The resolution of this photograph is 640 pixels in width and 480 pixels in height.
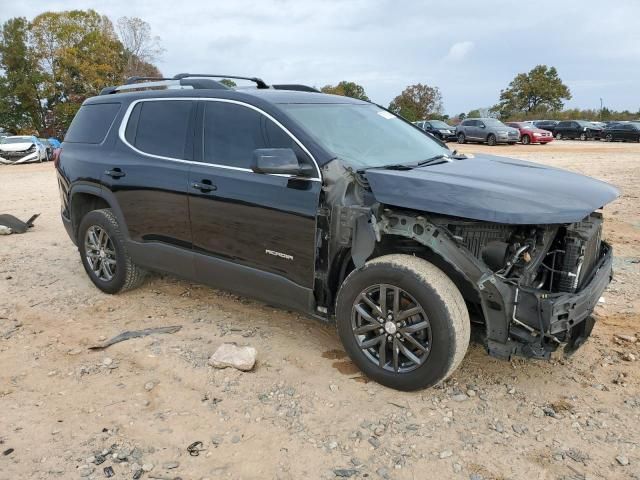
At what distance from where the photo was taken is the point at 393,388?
134 inches

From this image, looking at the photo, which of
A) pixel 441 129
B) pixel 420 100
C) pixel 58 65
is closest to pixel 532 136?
pixel 441 129

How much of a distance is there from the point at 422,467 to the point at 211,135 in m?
2.74

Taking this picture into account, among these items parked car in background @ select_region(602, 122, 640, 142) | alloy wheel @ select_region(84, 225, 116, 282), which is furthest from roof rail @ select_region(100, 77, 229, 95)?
parked car in background @ select_region(602, 122, 640, 142)

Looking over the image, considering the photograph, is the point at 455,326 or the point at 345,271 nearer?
the point at 455,326

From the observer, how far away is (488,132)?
28.7 m

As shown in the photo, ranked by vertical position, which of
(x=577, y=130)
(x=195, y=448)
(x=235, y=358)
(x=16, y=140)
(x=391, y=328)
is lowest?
(x=195, y=448)

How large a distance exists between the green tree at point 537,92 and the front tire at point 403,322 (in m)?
59.8

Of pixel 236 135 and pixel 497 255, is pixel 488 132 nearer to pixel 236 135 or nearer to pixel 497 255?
pixel 236 135

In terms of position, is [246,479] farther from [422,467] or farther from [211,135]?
[211,135]

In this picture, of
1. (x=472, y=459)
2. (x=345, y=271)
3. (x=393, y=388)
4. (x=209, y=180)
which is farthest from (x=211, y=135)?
(x=472, y=459)

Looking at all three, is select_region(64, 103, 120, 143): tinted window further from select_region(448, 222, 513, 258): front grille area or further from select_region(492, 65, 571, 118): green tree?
select_region(492, 65, 571, 118): green tree

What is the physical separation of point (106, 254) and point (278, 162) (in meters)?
2.47

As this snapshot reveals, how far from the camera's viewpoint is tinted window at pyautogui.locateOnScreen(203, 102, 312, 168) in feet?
12.5

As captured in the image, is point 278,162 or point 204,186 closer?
point 278,162
